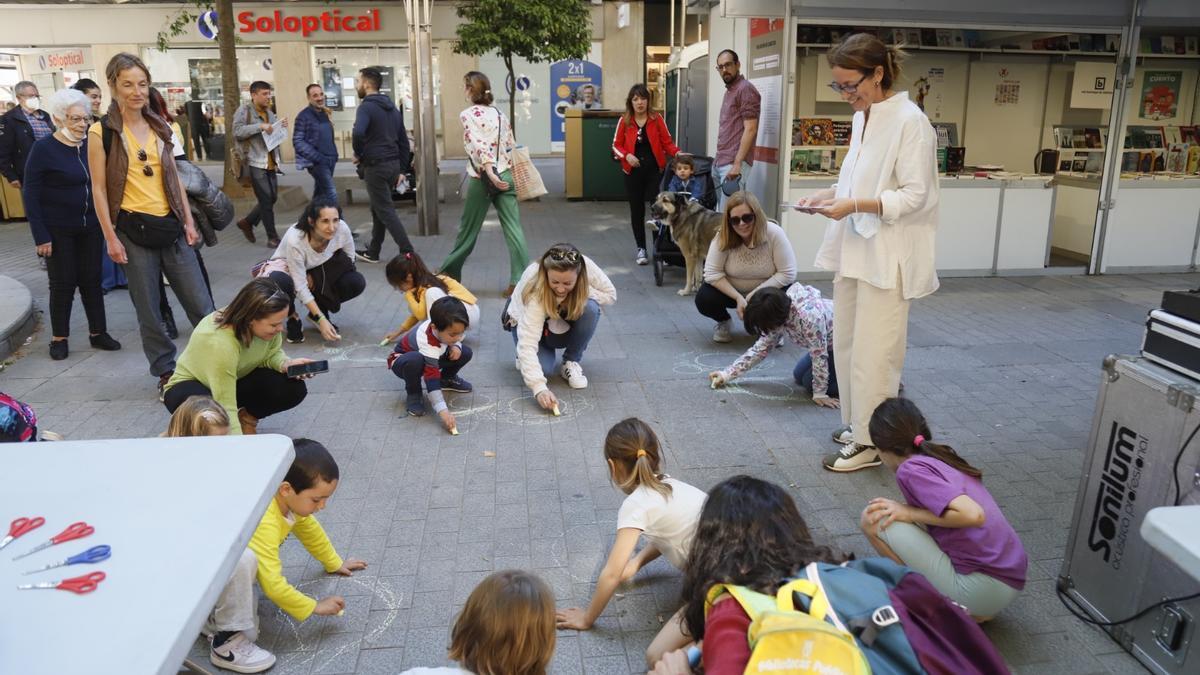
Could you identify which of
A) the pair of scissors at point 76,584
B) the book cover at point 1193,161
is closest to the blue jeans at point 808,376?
the pair of scissors at point 76,584

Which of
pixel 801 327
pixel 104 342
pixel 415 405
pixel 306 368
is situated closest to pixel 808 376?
pixel 801 327

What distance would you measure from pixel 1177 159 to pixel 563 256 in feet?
23.8

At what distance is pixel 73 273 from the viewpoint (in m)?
5.74

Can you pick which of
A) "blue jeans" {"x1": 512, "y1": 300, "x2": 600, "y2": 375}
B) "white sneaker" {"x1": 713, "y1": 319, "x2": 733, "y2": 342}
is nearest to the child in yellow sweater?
"blue jeans" {"x1": 512, "y1": 300, "x2": 600, "y2": 375}

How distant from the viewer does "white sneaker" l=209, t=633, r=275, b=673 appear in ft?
8.52

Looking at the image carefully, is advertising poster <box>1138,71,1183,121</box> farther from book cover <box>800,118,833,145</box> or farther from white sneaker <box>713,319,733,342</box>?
white sneaker <box>713,319,733,342</box>

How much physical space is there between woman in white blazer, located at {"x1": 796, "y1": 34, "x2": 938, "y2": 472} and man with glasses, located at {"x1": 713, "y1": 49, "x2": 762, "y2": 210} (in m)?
3.91

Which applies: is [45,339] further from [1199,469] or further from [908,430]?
[1199,469]

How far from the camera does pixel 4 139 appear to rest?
7.61 metres

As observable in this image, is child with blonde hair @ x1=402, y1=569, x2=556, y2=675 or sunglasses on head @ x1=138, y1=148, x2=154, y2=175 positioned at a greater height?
sunglasses on head @ x1=138, y1=148, x2=154, y2=175

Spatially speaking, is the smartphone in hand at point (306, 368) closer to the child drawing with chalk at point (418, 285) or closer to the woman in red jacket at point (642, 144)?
the child drawing with chalk at point (418, 285)

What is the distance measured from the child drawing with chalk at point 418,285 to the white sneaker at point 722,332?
1757mm

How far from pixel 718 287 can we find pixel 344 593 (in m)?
3.41

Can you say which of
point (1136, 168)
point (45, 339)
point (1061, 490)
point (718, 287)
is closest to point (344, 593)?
point (1061, 490)
